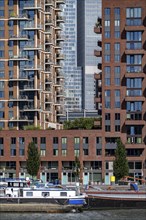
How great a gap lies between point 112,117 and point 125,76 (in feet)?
31.3

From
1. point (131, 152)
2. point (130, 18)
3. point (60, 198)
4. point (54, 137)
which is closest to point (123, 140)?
point (131, 152)

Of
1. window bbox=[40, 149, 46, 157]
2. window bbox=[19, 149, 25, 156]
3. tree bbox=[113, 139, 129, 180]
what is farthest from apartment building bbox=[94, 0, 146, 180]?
window bbox=[19, 149, 25, 156]

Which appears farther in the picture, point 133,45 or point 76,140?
point 76,140

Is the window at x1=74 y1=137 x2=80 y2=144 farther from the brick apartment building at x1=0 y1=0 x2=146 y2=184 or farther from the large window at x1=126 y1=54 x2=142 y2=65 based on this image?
the large window at x1=126 y1=54 x2=142 y2=65

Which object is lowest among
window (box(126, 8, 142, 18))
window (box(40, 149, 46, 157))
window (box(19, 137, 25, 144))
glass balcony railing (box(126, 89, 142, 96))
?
window (box(40, 149, 46, 157))

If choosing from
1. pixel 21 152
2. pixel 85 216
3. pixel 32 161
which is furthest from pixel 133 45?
pixel 85 216

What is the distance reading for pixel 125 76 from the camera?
176m

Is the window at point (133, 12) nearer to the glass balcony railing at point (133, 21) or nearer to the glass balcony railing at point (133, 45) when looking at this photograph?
the glass balcony railing at point (133, 21)

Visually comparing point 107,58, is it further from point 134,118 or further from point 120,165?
point 120,165

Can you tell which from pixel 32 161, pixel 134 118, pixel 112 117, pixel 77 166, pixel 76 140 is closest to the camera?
pixel 32 161

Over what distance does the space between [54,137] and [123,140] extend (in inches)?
608

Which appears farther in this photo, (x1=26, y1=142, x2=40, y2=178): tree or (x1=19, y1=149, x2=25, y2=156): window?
(x1=19, y1=149, x2=25, y2=156): window

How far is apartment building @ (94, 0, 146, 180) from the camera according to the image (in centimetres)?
17588

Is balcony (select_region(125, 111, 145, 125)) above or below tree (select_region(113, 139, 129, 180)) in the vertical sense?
above
